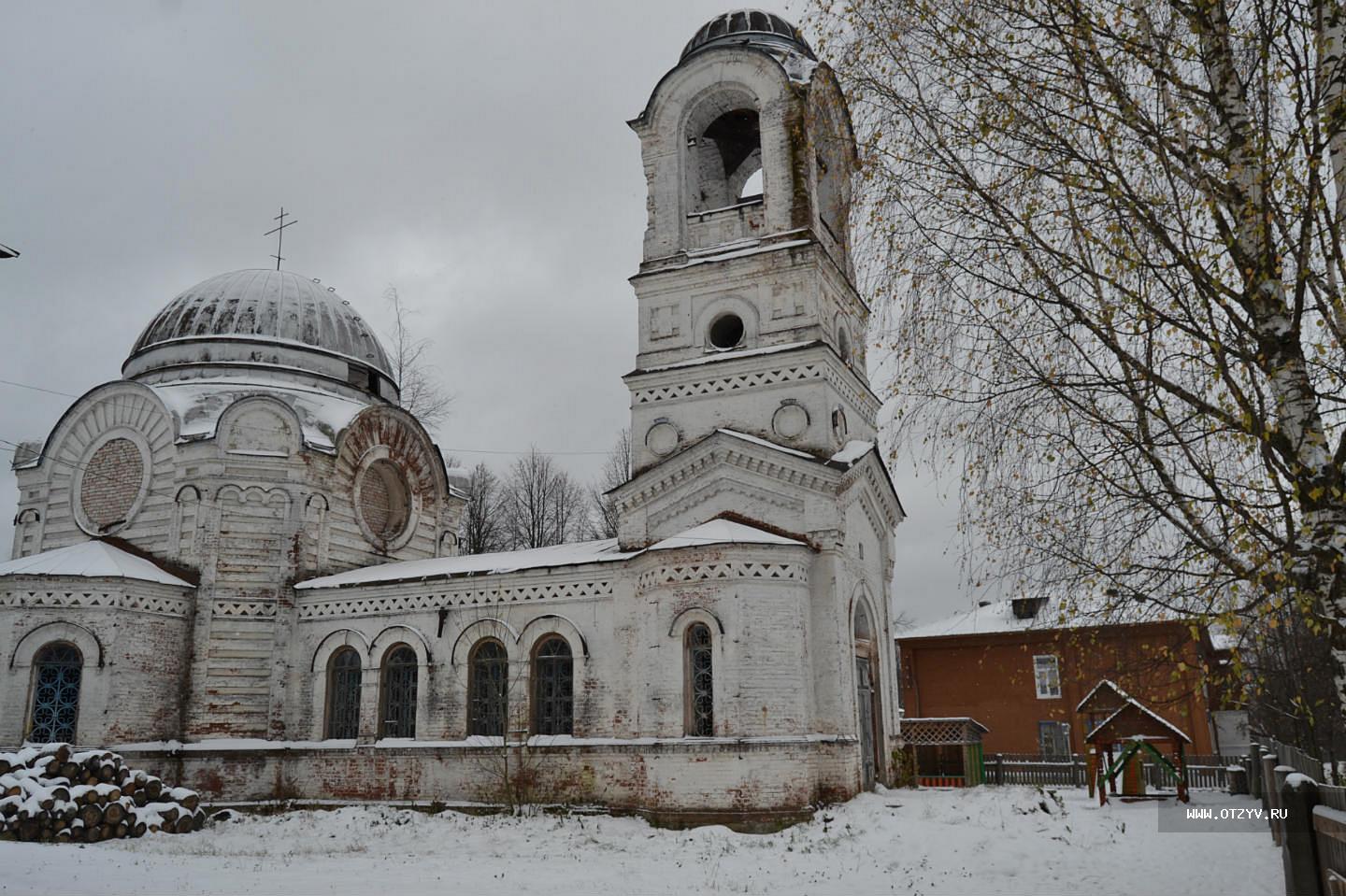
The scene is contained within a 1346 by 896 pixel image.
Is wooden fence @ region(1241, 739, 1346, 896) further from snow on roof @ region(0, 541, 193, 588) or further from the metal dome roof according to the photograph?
the metal dome roof

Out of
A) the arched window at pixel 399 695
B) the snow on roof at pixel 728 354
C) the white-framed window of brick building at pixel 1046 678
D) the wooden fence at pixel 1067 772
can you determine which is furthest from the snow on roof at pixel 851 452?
the white-framed window of brick building at pixel 1046 678

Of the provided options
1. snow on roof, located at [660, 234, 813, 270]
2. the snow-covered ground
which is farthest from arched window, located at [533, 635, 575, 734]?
snow on roof, located at [660, 234, 813, 270]

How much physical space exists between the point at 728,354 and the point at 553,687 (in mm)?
6525

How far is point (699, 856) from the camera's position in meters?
12.6

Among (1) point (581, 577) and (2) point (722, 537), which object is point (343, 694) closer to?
(1) point (581, 577)

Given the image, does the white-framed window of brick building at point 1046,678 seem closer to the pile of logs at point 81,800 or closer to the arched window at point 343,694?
the arched window at point 343,694

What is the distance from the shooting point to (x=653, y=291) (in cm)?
1936

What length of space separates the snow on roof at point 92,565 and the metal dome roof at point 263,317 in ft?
17.6

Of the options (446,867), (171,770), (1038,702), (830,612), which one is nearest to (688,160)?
(830,612)

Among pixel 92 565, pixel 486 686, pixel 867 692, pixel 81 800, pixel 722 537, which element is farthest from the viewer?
pixel 92 565

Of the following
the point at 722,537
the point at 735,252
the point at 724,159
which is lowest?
the point at 722,537

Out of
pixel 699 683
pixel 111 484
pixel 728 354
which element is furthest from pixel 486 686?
pixel 111 484

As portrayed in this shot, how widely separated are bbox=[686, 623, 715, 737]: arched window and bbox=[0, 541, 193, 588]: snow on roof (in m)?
10.1

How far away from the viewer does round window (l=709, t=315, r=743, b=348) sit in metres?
18.9
